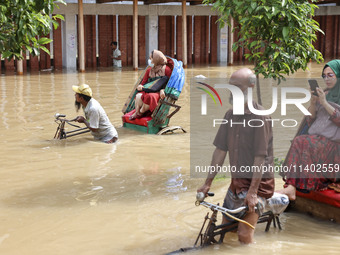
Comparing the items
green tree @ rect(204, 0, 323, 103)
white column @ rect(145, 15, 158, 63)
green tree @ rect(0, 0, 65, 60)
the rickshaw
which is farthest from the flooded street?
white column @ rect(145, 15, 158, 63)

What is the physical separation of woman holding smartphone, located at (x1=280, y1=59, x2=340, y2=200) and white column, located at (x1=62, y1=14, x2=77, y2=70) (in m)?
16.4

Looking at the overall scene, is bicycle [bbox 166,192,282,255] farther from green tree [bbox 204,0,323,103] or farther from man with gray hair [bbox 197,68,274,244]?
green tree [bbox 204,0,323,103]

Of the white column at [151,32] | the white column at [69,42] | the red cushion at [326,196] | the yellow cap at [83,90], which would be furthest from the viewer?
the white column at [151,32]

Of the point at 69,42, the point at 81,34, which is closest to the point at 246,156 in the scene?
the point at 81,34

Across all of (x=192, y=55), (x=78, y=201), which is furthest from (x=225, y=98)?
(x=192, y=55)

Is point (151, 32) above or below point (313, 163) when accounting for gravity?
above

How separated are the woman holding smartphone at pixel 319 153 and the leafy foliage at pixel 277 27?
98 cm

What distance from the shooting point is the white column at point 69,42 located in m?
20.4

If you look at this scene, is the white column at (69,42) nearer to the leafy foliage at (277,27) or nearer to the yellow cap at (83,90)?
the yellow cap at (83,90)

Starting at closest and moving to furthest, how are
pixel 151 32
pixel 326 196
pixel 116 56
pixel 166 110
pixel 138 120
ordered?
pixel 326 196 → pixel 166 110 → pixel 138 120 → pixel 116 56 → pixel 151 32

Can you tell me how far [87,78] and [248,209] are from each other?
13.7 meters

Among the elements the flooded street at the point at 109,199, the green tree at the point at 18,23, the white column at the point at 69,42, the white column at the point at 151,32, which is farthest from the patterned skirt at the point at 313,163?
the white column at the point at 151,32

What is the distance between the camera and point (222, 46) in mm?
24359

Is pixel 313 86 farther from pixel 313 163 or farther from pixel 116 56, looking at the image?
pixel 116 56
